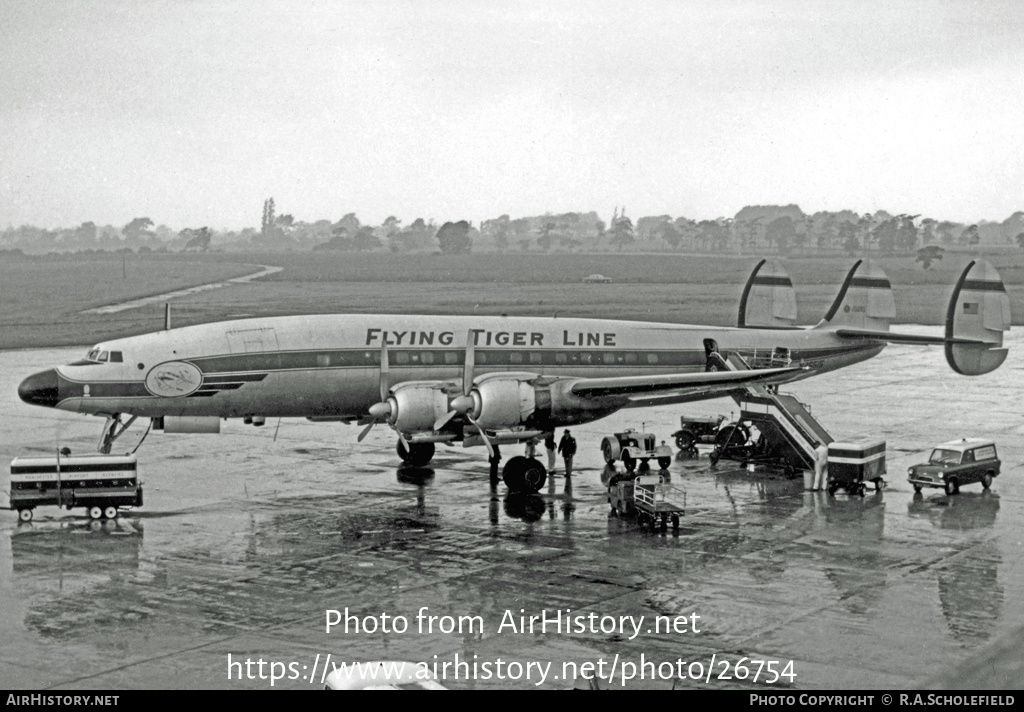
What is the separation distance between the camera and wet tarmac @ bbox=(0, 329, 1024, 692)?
17.1 metres

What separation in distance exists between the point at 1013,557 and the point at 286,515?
1601 cm

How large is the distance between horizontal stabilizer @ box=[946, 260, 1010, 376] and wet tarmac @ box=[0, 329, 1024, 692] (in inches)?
155

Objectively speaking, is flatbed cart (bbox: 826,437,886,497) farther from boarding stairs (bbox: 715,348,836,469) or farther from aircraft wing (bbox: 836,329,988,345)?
aircraft wing (bbox: 836,329,988,345)

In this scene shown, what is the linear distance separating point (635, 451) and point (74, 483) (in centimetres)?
1473

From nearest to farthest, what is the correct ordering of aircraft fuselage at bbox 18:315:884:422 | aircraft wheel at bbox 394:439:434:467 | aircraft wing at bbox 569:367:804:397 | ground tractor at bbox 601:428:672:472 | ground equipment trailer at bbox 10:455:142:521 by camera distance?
1. ground equipment trailer at bbox 10:455:142:521
2. aircraft fuselage at bbox 18:315:884:422
3. aircraft wing at bbox 569:367:804:397
4. ground tractor at bbox 601:428:672:472
5. aircraft wheel at bbox 394:439:434:467

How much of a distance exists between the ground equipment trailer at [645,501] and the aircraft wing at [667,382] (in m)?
2.93

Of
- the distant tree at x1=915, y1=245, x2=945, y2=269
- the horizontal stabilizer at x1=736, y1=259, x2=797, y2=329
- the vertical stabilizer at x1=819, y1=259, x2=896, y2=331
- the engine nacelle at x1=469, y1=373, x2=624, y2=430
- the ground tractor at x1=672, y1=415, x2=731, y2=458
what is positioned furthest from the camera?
the distant tree at x1=915, y1=245, x2=945, y2=269

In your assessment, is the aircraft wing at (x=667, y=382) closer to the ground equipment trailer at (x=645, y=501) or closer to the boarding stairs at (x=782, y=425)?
the boarding stairs at (x=782, y=425)

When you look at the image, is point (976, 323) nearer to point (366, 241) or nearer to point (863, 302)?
point (863, 302)

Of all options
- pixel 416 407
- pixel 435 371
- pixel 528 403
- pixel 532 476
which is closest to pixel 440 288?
pixel 435 371

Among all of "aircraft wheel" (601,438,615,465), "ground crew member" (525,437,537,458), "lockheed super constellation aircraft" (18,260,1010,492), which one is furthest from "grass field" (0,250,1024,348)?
"ground crew member" (525,437,537,458)
